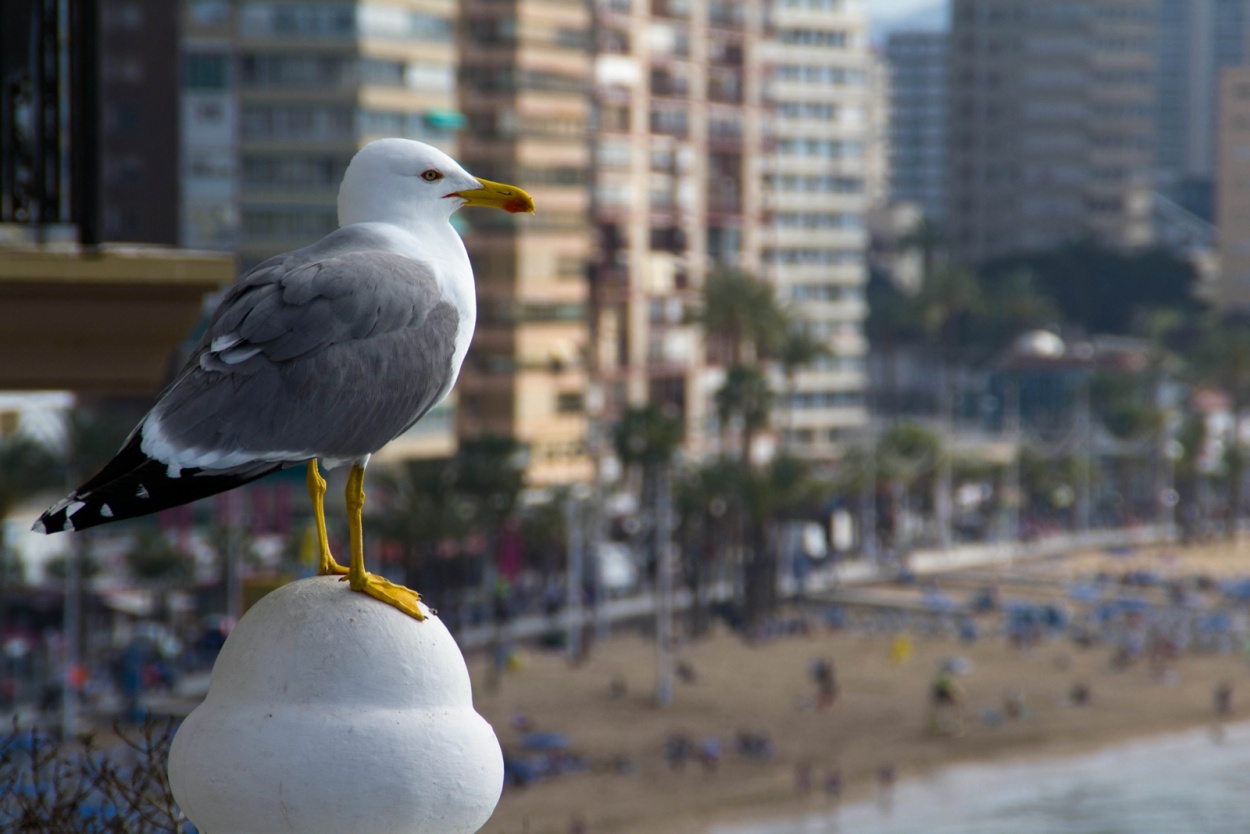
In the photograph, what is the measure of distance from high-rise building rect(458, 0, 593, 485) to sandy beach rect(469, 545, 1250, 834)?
14181 millimetres

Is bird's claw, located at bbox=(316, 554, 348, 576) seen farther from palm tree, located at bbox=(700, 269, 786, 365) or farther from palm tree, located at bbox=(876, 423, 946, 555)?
palm tree, located at bbox=(876, 423, 946, 555)

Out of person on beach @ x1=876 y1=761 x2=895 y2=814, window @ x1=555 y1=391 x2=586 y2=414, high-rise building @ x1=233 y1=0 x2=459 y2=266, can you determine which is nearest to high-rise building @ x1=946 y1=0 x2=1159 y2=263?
window @ x1=555 y1=391 x2=586 y2=414

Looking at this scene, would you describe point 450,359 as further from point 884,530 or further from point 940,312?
point 940,312

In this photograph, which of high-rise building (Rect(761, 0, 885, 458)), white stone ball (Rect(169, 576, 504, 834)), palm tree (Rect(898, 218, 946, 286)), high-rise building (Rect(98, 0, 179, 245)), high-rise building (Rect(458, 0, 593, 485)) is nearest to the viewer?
white stone ball (Rect(169, 576, 504, 834))

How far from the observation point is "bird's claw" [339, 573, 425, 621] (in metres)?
8.18

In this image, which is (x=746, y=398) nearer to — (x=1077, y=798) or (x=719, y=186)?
(x=719, y=186)

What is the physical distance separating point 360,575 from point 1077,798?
51237mm

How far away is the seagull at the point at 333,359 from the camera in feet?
24.7

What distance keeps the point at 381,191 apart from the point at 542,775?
46278 mm

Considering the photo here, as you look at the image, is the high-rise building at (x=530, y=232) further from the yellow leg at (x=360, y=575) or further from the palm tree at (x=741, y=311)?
the yellow leg at (x=360, y=575)

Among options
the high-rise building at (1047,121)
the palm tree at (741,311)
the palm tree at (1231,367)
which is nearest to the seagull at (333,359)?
the palm tree at (741,311)

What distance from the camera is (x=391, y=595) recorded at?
8.19 m

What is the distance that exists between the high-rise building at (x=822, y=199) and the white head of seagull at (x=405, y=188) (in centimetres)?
11221

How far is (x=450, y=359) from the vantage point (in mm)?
8320
